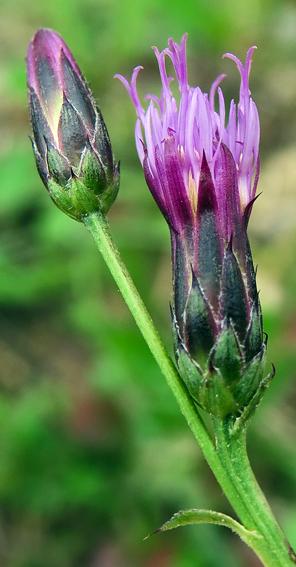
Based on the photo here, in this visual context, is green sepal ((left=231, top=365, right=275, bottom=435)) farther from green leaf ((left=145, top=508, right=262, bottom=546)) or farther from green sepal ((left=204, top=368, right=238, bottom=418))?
green leaf ((left=145, top=508, right=262, bottom=546))

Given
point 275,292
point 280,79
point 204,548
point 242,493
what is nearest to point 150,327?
point 242,493

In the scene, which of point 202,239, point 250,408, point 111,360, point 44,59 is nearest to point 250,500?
point 250,408

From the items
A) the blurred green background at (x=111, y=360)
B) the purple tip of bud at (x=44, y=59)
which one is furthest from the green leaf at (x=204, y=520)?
the blurred green background at (x=111, y=360)

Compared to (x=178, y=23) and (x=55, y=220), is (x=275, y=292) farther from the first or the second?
(x=178, y=23)

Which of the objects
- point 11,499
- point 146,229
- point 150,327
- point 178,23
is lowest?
point 11,499

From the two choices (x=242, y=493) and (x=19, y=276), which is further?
(x=19, y=276)

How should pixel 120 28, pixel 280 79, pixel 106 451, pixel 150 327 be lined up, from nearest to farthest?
pixel 150 327
pixel 106 451
pixel 120 28
pixel 280 79

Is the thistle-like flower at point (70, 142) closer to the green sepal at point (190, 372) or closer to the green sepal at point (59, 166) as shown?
the green sepal at point (59, 166)
